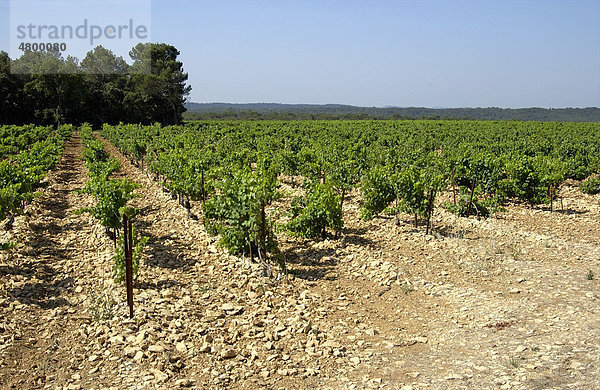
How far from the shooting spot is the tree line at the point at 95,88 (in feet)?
175

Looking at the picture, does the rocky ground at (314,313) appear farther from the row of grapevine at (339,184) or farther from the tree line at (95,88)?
the tree line at (95,88)

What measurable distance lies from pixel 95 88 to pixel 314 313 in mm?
67053

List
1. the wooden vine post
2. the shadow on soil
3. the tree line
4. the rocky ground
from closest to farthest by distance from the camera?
1. the rocky ground
2. the wooden vine post
3. the shadow on soil
4. the tree line

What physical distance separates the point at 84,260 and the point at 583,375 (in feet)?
29.9

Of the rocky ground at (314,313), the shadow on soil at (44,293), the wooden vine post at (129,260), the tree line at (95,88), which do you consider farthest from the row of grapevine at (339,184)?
the tree line at (95,88)

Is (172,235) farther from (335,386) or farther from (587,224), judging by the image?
(587,224)

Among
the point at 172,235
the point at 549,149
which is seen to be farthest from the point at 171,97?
the point at 172,235

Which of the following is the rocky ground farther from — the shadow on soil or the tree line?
the tree line

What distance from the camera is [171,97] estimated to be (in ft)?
216

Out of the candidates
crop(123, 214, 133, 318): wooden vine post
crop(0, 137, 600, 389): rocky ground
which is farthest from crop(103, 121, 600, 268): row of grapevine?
crop(123, 214, 133, 318): wooden vine post

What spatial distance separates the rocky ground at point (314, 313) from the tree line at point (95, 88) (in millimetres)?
49778

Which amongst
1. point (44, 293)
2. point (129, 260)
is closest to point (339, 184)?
point (129, 260)

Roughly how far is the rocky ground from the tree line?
49.8 metres

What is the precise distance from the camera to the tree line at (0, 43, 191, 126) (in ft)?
175
